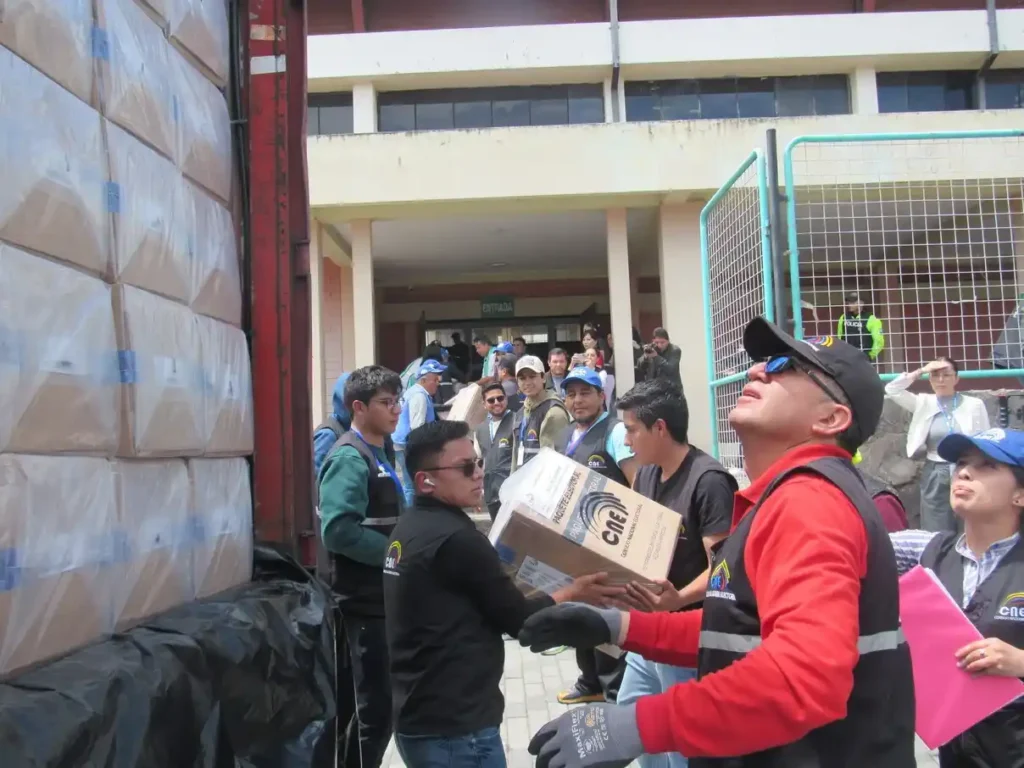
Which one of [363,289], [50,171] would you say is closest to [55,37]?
[50,171]

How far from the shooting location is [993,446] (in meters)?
2.63

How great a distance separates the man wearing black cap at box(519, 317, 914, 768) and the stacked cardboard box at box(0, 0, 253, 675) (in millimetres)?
904

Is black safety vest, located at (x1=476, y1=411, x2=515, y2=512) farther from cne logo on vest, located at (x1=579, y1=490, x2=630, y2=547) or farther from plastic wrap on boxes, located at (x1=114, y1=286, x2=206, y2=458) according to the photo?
plastic wrap on boxes, located at (x1=114, y1=286, x2=206, y2=458)

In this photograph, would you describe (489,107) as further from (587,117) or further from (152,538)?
(152,538)

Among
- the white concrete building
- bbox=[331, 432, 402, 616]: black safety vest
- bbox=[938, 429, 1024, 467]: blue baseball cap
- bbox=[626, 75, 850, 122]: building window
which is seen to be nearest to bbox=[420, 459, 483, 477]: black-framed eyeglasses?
bbox=[331, 432, 402, 616]: black safety vest

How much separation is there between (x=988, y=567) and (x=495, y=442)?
469cm

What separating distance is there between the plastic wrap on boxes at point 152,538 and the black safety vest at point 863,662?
1.24m

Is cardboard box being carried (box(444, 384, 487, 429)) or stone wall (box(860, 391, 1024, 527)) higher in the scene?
cardboard box being carried (box(444, 384, 487, 429))

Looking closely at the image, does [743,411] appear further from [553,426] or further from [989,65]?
[989,65]

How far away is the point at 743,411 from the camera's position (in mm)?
1791

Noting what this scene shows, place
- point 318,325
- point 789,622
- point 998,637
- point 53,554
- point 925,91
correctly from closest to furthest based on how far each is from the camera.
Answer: point 789,622 → point 53,554 → point 998,637 → point 318,325 → point 925,91

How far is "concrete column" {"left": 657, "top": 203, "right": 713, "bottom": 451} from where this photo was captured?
12836 millimetres

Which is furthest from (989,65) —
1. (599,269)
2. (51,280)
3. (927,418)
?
(51,280)

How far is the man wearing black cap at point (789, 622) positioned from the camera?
1.31 metres
